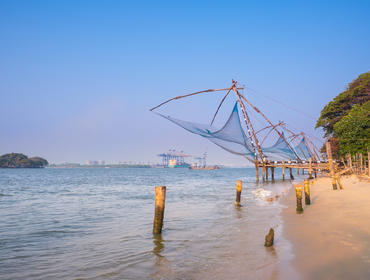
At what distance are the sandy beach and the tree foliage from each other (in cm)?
2051

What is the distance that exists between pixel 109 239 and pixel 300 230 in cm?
503

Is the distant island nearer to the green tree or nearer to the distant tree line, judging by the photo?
the distant tree line

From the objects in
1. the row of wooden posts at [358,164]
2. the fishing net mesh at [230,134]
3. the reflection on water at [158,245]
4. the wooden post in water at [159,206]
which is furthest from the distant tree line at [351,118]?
the reflection on water at [158,245]

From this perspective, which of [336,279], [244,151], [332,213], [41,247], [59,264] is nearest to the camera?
[336,279]

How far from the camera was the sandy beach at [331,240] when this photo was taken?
4.48 m

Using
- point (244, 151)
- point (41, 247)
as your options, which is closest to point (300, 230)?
point (41, 247)

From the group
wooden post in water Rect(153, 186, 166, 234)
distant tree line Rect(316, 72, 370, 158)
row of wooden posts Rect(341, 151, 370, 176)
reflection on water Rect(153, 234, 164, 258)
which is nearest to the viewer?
reflection on water Rect(153, 234, 164, 258)

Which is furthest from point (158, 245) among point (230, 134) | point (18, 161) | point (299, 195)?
point (18, 161)

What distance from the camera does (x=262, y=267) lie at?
493 cm

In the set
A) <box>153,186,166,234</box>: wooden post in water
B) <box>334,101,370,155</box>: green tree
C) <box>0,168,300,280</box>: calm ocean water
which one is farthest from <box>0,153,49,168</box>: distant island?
<box>153,186,166,234</box>: wooden post in water

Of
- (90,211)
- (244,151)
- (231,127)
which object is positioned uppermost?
(231,127)

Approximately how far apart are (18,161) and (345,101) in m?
153

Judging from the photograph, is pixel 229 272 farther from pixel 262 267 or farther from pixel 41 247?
pixel 41 247

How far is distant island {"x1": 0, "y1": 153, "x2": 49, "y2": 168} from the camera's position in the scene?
143250 mm
